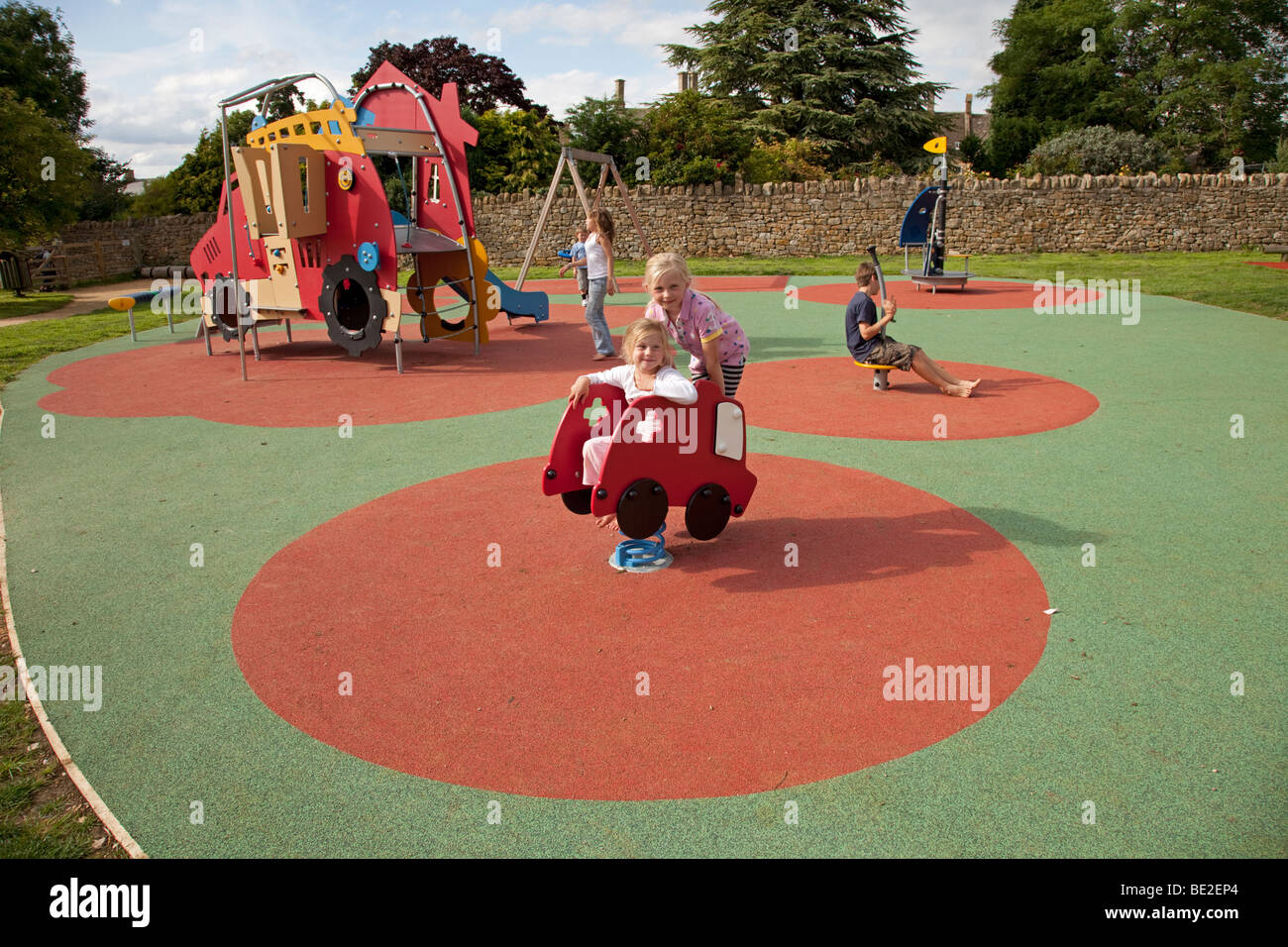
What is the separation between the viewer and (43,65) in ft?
129

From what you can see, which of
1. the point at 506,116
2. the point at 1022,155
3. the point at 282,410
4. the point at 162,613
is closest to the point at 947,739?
the point at 162,613

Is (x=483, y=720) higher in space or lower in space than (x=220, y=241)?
lower

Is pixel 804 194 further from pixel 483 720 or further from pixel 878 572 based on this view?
pixel 483 720

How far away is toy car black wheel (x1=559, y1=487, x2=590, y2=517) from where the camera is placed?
5.22 meters

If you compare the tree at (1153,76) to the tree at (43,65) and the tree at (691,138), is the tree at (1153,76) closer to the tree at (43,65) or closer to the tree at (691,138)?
the tree at (691,138)

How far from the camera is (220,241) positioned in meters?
12.4

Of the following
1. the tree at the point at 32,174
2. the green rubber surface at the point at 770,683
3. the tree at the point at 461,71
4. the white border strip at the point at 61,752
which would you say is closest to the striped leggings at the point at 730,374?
the green rubber surface at the point at 770,683

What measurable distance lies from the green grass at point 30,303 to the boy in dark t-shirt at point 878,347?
56.2 ft

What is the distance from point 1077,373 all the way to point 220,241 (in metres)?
10.9

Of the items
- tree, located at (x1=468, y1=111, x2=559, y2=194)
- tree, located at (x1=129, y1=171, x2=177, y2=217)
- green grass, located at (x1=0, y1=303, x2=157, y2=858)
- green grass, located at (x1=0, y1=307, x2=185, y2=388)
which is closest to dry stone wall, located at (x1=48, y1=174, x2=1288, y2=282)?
tree, located at (x1=468, y1=111, x2=559, y2=194)

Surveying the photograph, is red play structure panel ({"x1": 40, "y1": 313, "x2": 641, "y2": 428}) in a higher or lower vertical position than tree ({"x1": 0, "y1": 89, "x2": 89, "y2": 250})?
lower

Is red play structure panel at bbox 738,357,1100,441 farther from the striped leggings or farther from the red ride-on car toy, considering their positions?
the red ride-on car toy

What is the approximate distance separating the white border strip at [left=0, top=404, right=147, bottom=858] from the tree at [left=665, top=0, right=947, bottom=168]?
35.4 meters
